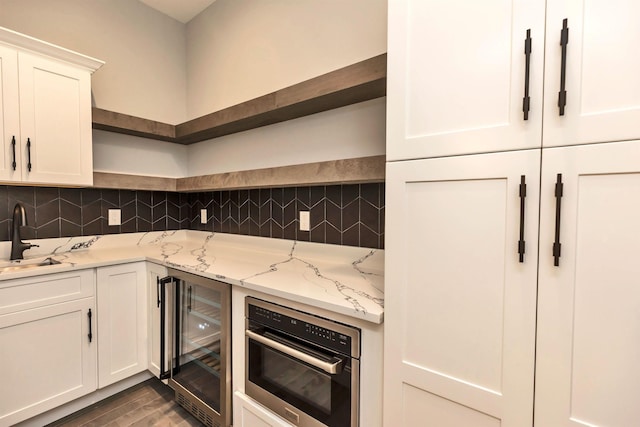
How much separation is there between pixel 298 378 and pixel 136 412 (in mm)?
1317

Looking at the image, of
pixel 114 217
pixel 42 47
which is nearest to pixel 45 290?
pixel 114 217

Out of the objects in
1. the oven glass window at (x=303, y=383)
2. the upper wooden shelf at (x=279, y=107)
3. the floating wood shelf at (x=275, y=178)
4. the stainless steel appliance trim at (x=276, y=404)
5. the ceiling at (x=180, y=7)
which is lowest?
Answer: the stainless steel appliance trim at (x=276, y=404)

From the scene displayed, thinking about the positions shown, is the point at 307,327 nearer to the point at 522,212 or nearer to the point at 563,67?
the point at 522,212

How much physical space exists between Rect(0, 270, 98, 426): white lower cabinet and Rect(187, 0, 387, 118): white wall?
1668 mm

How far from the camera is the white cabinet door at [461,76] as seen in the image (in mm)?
800

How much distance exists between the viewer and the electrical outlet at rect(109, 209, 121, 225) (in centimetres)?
240

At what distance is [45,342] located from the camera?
1.67 metres

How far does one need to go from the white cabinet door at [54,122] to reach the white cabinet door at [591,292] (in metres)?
2.46

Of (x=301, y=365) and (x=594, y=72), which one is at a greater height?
(x=594, y=72)

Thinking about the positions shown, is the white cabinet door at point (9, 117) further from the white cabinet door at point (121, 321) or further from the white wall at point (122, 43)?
the white cabinet door at point (121, 321)

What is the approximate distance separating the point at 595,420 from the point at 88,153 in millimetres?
2700

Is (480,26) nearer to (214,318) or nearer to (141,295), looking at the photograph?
(214,318)

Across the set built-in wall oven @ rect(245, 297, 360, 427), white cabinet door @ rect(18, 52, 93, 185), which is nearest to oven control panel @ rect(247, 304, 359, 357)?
built-in wall oven @ rect(245, 297, 360, 427)

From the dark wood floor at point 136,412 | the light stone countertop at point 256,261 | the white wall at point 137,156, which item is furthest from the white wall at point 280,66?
the dark wood floor at point 136,412
